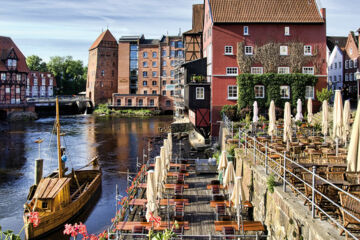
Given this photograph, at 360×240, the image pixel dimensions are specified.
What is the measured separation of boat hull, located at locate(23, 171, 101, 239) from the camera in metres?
15.5

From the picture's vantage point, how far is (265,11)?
36.0 m

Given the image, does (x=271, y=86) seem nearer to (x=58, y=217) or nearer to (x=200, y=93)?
(x=200, y=93)

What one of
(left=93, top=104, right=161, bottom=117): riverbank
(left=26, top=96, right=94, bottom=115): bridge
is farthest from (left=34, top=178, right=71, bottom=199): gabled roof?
(left=26, top=96, right=94, bottom=115): bridge

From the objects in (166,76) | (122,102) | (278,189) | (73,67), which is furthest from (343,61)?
(73,67)

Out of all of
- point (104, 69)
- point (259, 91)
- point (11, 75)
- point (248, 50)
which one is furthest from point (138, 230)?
point (104, 69)

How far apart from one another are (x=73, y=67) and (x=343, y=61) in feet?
279

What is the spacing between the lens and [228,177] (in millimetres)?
13805

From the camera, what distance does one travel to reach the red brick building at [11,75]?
72.9 m

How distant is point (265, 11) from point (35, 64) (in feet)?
335

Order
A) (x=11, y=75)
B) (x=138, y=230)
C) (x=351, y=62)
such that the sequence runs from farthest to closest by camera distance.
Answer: (x=11, y=75) → (x=351, y=62) → (x=138, y=230)

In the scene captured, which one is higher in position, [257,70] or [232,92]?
[257,70]

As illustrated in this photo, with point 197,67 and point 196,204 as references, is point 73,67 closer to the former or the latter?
point 197,67

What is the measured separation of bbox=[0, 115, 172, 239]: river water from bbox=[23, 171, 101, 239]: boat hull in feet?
1.59

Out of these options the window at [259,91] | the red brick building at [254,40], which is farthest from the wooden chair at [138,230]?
the window at [259,91]
